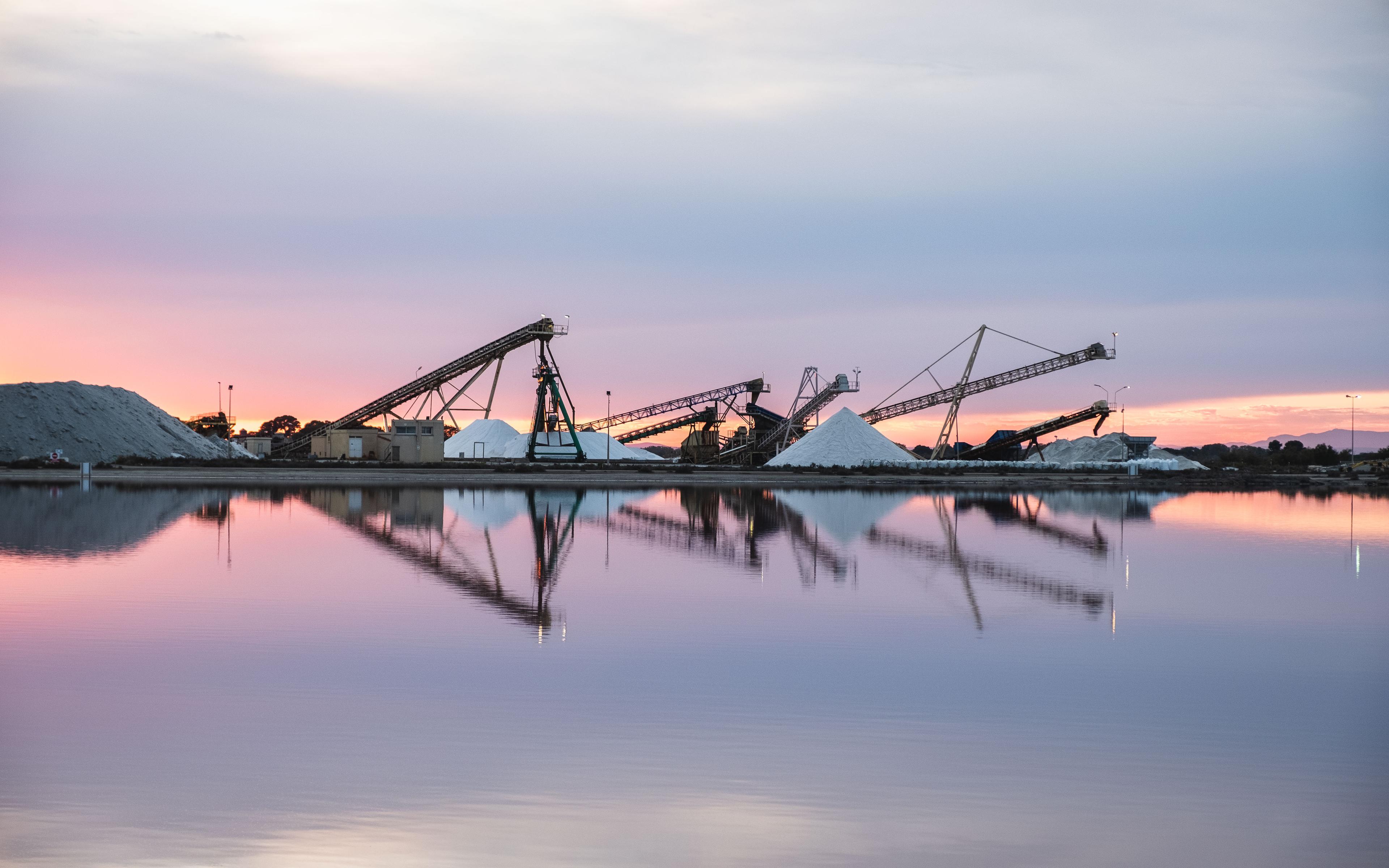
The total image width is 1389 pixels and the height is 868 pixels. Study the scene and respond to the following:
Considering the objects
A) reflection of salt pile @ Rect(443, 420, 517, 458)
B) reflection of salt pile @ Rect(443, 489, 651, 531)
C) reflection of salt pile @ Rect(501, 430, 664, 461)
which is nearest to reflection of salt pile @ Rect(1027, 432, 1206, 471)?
reflection of salt pile @ Rect(501, 430, 664, 461)

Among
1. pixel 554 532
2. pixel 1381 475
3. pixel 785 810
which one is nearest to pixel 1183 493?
pixel 1381 475

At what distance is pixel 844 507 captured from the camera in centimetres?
4325

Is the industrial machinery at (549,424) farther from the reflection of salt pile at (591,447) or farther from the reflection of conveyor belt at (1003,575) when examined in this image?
the reflection of conveyor belt at (1003,575)

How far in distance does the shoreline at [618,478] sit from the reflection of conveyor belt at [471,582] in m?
30.4

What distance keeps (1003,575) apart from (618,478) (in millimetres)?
40245

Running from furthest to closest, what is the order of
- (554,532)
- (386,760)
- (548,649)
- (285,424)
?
1. (285,424)
2. (554,532)
3. (548,649)
4. (386,760)

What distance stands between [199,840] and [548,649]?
256 inches

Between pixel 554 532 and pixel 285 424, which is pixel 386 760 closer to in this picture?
pixel 554 532

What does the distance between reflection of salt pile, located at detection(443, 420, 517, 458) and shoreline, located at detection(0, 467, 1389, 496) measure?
2076cm

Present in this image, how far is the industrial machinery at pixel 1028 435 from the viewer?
75.6 meters

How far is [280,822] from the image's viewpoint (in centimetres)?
703

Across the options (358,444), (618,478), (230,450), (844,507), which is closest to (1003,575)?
(844,507)

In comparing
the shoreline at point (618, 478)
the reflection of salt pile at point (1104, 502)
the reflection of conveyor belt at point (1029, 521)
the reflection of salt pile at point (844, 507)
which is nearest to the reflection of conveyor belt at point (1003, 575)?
the reflection of salt pile at point (844, 507)

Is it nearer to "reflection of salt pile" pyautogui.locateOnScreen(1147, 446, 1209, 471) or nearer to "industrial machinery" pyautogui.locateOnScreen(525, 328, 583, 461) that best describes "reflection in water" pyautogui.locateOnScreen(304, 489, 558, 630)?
"industrial machinery" pyautogui.locateOnScreen(525, 328, 583, 461)
